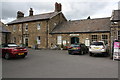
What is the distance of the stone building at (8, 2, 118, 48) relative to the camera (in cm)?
1748

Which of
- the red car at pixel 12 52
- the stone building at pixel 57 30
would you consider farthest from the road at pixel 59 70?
the stone building at pixel 57 30

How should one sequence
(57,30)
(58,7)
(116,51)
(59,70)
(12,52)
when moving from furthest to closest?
(58,7)
(57,30)
(116,51)
(12,52)
(59,70)

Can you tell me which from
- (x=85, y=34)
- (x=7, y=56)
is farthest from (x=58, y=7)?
(x=7, y=56)

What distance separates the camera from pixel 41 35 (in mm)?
22547

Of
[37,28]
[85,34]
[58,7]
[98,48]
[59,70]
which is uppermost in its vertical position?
[58,7]

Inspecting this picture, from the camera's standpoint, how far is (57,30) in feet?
71.1

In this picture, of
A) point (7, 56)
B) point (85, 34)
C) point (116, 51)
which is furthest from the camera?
point (85, 34)

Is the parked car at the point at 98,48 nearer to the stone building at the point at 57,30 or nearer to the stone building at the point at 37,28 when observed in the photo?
the stone building at the point at 57,30

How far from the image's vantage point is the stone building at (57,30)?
57.4ft

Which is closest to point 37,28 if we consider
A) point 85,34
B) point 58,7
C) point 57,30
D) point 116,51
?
point 57,30

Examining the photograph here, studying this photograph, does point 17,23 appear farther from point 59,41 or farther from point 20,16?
point 59,41

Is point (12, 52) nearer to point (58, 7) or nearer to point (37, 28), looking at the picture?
point (37, 28)

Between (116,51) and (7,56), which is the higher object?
(116,51)

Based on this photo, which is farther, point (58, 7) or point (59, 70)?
point (58, 7)
